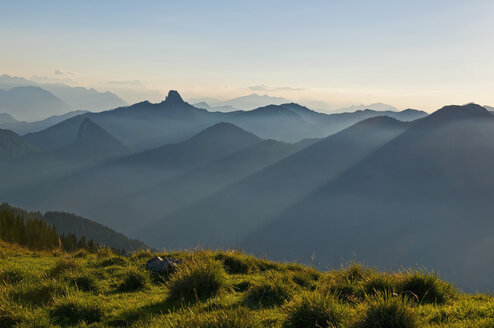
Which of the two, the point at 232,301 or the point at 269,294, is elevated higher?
the point at 232,301

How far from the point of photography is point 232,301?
9.98m

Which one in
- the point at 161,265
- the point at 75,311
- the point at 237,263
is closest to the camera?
the point at 75,311

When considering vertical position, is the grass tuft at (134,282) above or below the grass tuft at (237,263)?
above

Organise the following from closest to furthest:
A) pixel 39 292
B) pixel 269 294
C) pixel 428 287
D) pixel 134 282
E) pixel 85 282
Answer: pixel 428 287 → pixel 39 292 → pixel 269 294 → pixel 85 282 → pixel 134 282

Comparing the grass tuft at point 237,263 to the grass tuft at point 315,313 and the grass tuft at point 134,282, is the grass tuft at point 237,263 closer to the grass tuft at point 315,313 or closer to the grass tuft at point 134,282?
the grass tuft at point 134,282

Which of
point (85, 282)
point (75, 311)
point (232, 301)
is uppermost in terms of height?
point (232, 301)

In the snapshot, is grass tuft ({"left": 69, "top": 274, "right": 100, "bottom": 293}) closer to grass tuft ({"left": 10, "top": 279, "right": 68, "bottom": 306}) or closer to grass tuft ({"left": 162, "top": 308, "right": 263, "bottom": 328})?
grass tuft ({"left": 10, "top": 279, "right": 68, "bottom": 306})

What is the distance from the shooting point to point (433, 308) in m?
8.38

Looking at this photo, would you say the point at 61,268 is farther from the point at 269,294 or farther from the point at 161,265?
the point at 269,294

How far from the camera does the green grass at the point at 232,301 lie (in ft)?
23.2

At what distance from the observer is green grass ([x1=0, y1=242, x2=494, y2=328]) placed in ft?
23.2

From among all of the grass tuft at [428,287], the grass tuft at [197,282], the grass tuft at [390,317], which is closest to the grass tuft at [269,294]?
the grass tuft at [197,282]

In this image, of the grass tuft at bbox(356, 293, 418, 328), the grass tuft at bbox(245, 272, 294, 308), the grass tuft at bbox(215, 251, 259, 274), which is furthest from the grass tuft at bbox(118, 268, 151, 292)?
the grass tuft at bbox(356, 293, 418, 328)

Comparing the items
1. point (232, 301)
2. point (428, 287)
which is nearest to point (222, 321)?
point (232, 301)
